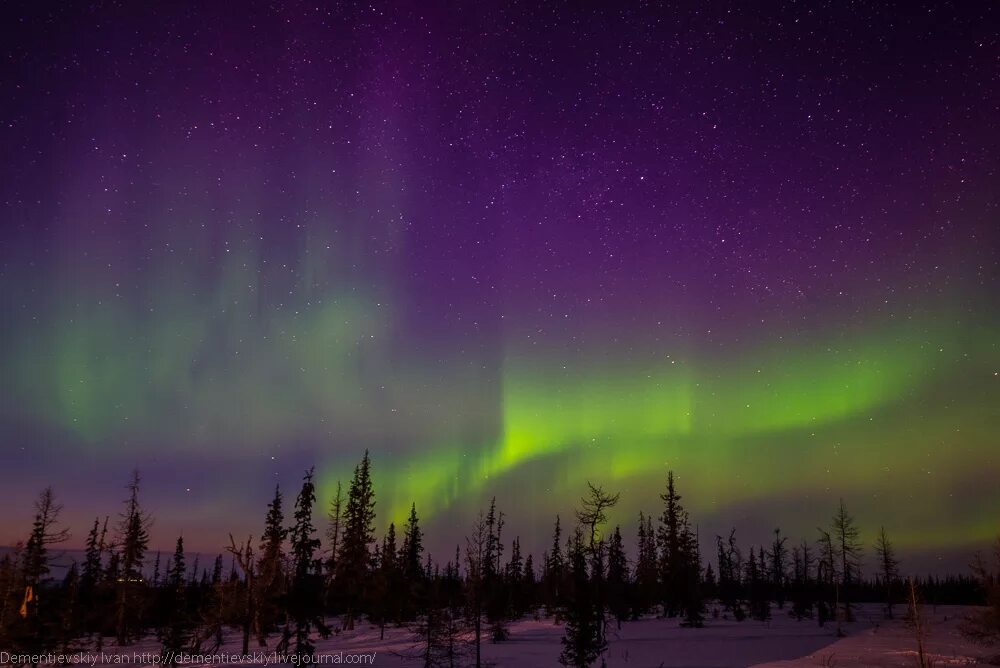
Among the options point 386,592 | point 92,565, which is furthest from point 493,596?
point 92,565

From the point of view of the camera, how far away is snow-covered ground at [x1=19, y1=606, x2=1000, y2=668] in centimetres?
3872

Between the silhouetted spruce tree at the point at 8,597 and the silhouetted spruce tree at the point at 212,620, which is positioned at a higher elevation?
the silhouetted spruce tree at the point at 8,597

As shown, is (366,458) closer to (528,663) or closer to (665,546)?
(665,546)

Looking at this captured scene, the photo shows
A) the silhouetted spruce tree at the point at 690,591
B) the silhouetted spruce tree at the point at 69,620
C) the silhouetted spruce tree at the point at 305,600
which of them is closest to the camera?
the silhouetted spruce tree at the point at 305,600

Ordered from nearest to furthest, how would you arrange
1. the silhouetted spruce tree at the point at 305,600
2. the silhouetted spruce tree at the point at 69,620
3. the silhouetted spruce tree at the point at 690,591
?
the silhouetted spruce tree at the point at 305,600 < the silhouetted spruce tree at the point at 69,620 < the silhouetted spruce tree at the point at 690,591

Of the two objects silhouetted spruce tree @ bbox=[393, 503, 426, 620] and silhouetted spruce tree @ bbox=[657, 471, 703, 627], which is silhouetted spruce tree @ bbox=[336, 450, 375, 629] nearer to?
silhouetted spruce tree @ bbox=[393, 503, 426, 620]

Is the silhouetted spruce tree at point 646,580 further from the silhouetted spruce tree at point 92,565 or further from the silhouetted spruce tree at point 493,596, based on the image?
the silhouetted spruce tree at point 92,565

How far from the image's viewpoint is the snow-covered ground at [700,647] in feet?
127

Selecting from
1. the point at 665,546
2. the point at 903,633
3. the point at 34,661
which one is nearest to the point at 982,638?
the point at 903,633

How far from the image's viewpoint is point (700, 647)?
4519cm

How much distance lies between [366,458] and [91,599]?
3182 centimetres

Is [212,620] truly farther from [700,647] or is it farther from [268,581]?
[700,647]

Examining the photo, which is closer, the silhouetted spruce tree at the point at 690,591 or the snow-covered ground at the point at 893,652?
the snow-covered ground at the point at 893,652

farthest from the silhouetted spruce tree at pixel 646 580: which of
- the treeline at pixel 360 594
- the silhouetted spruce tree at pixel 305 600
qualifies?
the silhouetted spruce tree at pixel 305 600
